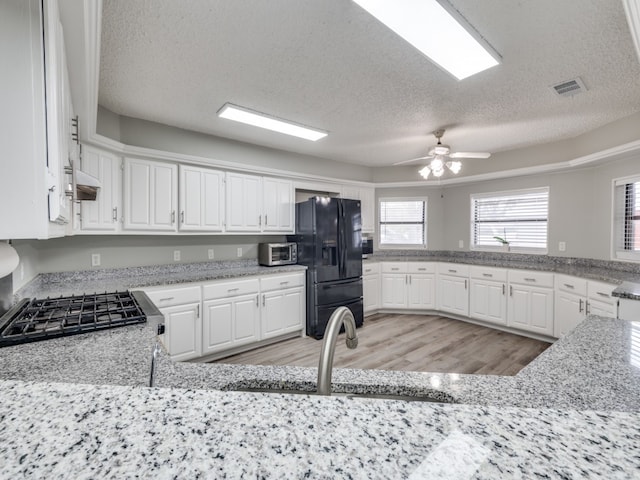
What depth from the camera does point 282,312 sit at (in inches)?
143

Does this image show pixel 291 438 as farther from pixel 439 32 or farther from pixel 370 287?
pixel 370 287

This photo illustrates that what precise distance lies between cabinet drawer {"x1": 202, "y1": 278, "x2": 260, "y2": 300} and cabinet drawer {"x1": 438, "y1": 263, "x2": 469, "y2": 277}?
2958mm

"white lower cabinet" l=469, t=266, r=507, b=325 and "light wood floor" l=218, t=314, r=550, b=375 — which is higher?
"white lower cabinet" l=469, t=266, r=507, b=325

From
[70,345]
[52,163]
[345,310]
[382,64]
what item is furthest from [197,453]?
[382,64]

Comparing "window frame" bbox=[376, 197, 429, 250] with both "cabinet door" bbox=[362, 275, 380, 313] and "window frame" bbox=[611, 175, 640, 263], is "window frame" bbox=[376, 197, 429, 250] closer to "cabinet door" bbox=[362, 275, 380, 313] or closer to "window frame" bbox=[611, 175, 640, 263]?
"cabinet door" bbox=[362, 275, 380, 313]

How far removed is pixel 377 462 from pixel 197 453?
0.67 ft

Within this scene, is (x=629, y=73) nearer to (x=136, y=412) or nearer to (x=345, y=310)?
(x=345, y=310)

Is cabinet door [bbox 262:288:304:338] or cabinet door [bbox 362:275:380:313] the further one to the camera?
cabinet door [bbox 362:275:380:313]

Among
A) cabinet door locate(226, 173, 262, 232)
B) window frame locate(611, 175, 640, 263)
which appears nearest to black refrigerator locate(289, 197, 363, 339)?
cabinet door locate(226, 173, 262, 232)

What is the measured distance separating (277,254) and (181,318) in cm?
140

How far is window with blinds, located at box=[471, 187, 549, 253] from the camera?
4215mm

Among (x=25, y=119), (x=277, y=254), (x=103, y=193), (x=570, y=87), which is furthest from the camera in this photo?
(x=277, y=254)

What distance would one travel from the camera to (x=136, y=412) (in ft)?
1.36

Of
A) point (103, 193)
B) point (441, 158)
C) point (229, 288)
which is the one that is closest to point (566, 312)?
point (441, 158)
